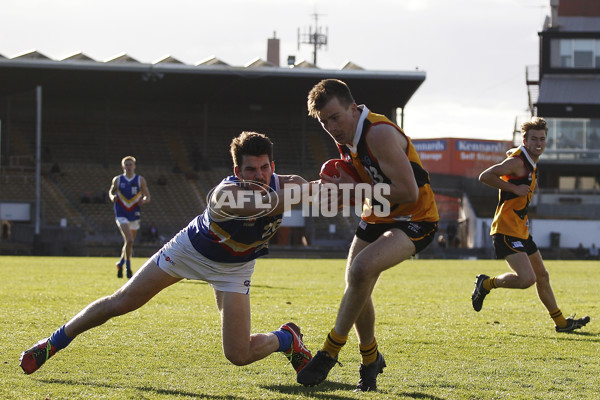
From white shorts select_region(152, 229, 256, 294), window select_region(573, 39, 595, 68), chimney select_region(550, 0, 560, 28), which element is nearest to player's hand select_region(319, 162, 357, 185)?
white shorts select_region(152, 229, 256, 294)

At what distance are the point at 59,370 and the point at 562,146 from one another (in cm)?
5493

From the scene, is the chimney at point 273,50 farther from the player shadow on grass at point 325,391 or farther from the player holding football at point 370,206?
the player shadow on grass at point 325,391

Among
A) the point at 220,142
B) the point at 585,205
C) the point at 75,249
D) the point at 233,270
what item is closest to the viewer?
the point at 233,270

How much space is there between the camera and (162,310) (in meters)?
10.8

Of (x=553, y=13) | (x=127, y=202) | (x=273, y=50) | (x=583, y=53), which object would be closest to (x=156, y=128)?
(x=273, y=50)

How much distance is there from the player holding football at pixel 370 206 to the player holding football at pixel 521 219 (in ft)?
10.7

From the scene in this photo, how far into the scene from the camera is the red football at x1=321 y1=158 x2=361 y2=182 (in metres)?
6.01

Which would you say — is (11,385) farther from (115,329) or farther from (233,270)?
(115,329)

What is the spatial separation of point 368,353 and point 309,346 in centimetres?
171

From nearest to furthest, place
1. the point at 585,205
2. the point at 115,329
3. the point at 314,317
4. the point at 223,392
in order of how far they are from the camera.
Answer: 1. the point at 223,392
2. the point at 115,329
3. the point at 314,317
4. the point at 585,205

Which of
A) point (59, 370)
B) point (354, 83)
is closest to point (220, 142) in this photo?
point (354, 83)

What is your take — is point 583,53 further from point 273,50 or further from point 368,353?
point 368,353

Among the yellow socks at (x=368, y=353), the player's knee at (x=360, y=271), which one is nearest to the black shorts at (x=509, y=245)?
the yellow socks at (x=368, y=353)

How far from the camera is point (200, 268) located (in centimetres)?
619
